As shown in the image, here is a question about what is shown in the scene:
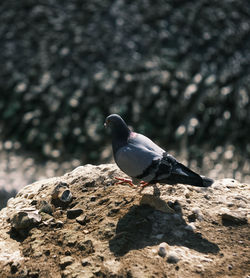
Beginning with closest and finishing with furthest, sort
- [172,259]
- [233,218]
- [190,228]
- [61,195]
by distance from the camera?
[172,259] → [190,228] → [233,218] → [61,195]

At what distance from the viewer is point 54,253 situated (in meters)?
4.15

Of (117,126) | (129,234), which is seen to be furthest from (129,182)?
(129,234)

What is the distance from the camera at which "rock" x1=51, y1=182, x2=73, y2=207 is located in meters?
4.84

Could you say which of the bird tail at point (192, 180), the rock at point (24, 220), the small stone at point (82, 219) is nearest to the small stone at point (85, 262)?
the small stone at point (82, 219)

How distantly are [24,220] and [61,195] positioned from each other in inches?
22.5

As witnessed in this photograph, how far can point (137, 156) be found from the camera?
4.68 m

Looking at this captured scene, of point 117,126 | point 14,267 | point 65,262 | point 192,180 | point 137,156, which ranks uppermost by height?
point 117,126

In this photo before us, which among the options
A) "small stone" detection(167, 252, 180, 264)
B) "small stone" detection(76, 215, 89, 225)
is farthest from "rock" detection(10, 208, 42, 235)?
"small stone" detection(167, 252, 180, 264)

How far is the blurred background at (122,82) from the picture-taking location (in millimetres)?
11391

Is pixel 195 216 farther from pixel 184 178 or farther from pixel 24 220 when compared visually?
pixel 24 220

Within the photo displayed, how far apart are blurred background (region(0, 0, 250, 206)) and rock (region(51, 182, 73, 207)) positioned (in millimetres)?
6290

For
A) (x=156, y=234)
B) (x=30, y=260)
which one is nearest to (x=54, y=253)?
(x=30, y=260)

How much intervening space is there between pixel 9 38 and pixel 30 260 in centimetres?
1192

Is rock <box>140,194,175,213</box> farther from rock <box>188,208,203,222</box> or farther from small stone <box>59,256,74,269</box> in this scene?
small stone <box>59,256,74,269</box>
